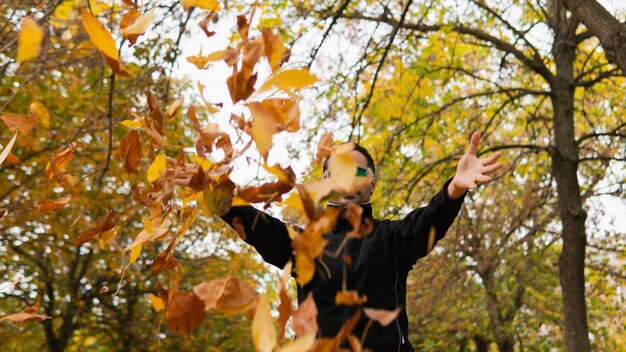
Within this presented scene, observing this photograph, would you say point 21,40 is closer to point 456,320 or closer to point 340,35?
point 340,35

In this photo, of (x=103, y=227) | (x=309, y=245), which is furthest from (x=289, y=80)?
(x=103, y=227)

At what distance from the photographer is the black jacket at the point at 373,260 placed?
2.21 metres

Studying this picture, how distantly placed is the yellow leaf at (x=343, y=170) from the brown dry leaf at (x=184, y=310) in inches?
13.9

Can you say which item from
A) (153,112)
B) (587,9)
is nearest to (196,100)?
(587,9)

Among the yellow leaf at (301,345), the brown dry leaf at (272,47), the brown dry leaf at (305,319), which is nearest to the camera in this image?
the yellow leaf at (301,345)

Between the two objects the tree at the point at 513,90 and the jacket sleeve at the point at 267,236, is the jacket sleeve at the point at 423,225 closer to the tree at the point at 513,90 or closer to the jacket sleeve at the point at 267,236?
the jacket sleeve at the point at 267,236

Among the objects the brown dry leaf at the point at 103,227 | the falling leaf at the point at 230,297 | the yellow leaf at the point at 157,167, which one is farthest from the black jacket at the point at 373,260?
the falling leaf at the point at 230,297

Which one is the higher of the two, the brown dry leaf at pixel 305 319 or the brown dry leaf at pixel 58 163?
the brown dry leaf at pixel 58 163

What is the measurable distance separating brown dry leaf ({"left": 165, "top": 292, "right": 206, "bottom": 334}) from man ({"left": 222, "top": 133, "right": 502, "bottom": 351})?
826mm

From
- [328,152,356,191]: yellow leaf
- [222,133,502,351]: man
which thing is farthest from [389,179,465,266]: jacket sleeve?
[328,152,356,191]: yellow leaf

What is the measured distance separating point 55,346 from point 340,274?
8789 millimetres

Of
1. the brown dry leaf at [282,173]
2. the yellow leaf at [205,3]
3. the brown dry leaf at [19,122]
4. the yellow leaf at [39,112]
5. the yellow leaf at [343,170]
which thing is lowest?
the yellow leaf at [343,170]

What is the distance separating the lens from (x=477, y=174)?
220 centimetres

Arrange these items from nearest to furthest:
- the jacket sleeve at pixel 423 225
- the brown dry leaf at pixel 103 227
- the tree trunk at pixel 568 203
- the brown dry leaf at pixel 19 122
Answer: the brown dry leaf at pixel 103 227 → the brown dry leaf at pixel 19 122 → the jacket sleeve at pixel 423 225 → the tree trunk at pixel 568 203
